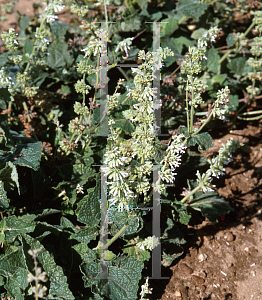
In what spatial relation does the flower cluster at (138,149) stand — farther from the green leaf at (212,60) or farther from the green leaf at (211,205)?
the green leaf at (212,60)

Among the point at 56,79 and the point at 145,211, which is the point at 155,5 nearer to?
the point at 56,79

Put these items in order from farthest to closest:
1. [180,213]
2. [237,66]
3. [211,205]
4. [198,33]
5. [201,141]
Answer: [198,33], [237,66], [211,205], [180,213], [201,141]

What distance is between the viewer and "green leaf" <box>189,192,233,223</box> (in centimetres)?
300

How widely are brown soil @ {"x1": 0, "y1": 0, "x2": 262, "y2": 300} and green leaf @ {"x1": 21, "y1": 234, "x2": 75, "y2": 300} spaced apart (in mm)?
822

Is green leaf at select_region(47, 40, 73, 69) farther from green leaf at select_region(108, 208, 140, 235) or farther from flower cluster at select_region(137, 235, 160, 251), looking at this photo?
flower cluster at select_region(137, 235, 160, 251)

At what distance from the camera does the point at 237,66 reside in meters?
3.98

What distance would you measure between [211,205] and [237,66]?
A: 1.78 metres

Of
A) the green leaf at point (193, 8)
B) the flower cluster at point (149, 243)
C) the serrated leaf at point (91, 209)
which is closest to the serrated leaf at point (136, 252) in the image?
the flower cluster at point (149, 243)

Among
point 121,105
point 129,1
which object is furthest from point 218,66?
point 121,105

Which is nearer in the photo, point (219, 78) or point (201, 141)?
point (201, 141)

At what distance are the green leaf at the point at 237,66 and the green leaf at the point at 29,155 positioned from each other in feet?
7.90

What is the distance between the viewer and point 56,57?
12.0ft

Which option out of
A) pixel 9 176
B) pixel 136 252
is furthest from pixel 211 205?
pixel 9 176

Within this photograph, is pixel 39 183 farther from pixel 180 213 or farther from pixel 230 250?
pixel 230 250
